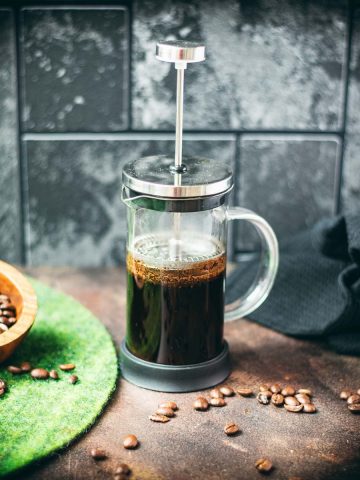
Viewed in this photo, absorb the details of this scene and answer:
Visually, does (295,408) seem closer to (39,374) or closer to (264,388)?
(264,388)

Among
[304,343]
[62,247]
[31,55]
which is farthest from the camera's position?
[62,247]

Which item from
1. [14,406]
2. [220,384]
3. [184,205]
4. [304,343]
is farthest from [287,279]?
[14,406]

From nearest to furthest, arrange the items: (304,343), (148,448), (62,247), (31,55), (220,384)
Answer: (148,448), (220,384), (304,343), (31,55), (62,247)

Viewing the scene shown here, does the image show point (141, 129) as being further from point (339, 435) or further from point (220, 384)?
point (339, 435)

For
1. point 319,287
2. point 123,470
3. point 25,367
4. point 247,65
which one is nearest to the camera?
point 123,470

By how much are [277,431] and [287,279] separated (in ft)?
1.18

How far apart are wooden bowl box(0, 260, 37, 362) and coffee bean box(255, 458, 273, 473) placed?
1.17 feet

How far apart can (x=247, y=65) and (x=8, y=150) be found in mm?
457

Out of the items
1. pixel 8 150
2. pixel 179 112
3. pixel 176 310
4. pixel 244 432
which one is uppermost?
pixel 179 112

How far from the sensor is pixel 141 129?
1426mm

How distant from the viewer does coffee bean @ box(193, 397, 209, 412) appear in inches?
41.2

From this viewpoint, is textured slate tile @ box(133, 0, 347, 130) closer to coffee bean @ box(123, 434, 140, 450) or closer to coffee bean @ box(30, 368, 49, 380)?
coffee bean @ box(30, 368, 49, 380)

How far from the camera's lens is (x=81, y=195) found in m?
1.46

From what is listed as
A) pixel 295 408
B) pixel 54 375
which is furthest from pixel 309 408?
pixel 54 375
